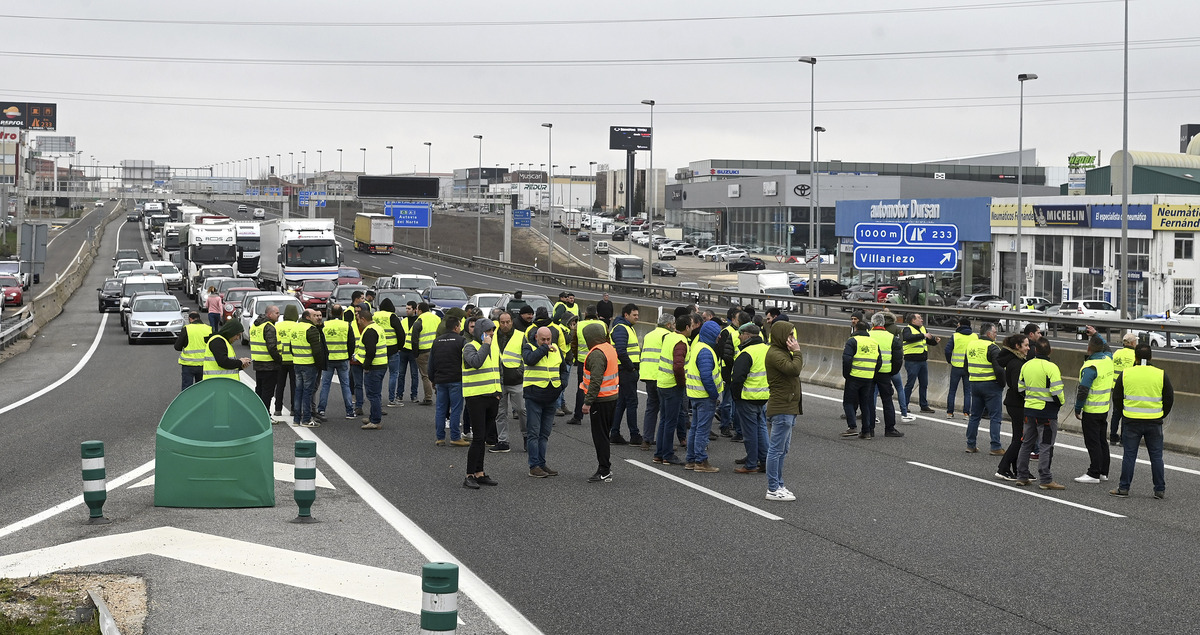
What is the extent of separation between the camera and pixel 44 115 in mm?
134125

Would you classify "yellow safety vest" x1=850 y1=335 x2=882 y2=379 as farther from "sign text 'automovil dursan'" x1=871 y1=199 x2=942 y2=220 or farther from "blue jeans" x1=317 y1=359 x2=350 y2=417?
"sign text 'automovil dursan'" x1=871 y1=199 x2=942 y2=220

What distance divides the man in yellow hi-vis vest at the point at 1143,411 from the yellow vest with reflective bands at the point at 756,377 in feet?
12.4

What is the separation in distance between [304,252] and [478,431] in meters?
40.0

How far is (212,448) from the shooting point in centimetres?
1130

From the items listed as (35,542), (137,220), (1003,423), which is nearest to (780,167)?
(137,220)

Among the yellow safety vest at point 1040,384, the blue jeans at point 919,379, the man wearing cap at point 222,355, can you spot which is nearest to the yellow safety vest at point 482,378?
the man wearing cap at point 222,355

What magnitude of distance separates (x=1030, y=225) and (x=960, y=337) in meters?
44.1

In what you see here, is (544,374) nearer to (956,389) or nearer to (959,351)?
(959,351)

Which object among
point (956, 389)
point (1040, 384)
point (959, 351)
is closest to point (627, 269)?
point (956, 389)

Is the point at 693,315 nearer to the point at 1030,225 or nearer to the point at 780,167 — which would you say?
the point at 1030,225

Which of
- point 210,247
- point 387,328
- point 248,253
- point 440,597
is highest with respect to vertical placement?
point 210,247

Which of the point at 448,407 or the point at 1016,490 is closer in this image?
the point at 1016,490

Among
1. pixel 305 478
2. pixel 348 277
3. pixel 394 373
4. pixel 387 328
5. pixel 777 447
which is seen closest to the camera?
pixel 305 478

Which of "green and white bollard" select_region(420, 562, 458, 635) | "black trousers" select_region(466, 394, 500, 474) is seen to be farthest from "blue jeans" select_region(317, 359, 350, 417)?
"green and white bollard" select_region(420, 562, 458, 635)
